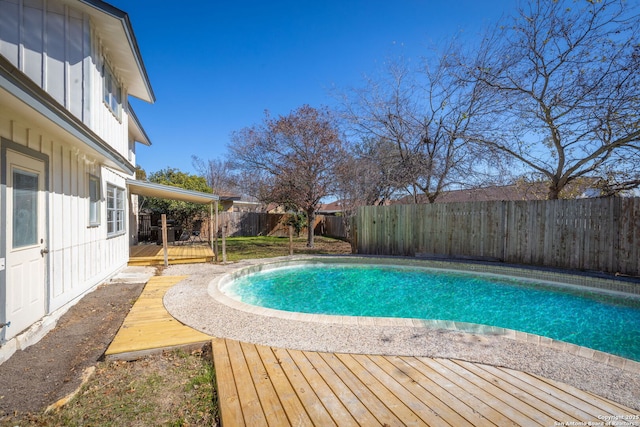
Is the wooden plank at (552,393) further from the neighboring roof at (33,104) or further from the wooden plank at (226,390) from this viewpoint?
the neighboring roof at (33,104)

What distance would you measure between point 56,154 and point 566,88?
1249 cm

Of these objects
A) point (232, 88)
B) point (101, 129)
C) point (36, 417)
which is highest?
point (232, 88)

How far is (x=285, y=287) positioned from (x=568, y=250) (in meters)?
8.13

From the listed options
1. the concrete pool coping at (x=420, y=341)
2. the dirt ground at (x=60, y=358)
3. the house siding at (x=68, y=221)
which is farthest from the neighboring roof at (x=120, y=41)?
the concrete pool coping at (x=420, y=341)

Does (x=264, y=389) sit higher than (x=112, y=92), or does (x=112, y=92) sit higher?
(x=112, y=92)

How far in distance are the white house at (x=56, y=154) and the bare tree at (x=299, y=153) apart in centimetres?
673

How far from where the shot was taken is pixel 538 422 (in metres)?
2.18

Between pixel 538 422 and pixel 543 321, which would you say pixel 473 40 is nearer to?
pixel 543 321

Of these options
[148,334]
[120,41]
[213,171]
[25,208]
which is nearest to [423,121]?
[120,41]

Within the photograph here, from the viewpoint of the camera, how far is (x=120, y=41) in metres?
6.81

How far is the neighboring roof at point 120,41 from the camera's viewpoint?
580 centimetres

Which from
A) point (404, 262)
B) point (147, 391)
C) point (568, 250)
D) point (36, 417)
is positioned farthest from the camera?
point (404, 262)

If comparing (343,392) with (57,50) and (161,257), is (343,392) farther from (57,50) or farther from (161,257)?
(161,257)

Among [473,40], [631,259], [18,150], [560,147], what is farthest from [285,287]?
[473,40]
